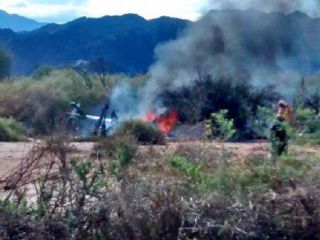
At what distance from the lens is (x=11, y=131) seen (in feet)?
99.0

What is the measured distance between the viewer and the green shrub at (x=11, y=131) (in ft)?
96.9

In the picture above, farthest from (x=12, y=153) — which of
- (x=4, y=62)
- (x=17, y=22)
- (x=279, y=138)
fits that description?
(x=17, y=22)

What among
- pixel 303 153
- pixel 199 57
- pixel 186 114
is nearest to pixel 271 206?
pixel 303 153

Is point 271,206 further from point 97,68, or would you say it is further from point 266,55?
point 97,68

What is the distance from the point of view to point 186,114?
3516 centimetres

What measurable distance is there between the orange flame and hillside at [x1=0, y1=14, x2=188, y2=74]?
57692 mm

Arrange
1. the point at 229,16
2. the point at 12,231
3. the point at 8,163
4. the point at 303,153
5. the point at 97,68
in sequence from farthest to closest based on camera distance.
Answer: the point at 97,68
the point at 229,16
the point at 8,163
the point at 303,153
the point at 12,231

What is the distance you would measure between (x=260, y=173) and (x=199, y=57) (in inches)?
1425

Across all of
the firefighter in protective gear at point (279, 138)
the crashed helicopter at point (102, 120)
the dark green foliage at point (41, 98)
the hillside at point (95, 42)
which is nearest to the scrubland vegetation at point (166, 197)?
the firefighter in protective gear at point (279, 138)

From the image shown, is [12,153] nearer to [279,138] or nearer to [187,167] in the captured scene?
[279,138]

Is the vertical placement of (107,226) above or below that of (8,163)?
above

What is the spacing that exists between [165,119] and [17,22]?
125 meters

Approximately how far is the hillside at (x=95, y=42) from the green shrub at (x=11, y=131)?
205 feet

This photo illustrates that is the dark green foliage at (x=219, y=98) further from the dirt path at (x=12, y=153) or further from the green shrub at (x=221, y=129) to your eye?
the green shrub at (x=221, y=129)
